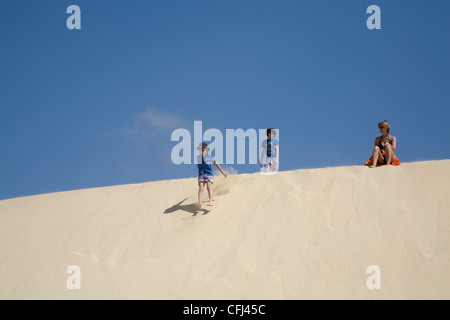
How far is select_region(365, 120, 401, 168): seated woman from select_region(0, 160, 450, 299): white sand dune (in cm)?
31

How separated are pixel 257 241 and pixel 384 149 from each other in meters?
3.26

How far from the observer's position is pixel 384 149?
24.6 ft

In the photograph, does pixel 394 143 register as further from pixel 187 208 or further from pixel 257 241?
pixel 187 208

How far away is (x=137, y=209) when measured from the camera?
822 cm

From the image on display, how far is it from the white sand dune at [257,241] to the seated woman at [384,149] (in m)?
0.31

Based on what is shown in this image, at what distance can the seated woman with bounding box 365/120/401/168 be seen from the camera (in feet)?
24.2

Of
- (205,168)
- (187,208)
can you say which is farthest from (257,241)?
(187,208)

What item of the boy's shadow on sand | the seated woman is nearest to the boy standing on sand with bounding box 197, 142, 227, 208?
the boy's shadow on sand

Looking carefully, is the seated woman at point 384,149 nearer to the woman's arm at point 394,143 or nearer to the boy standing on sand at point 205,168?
the woman's arm at point 394,143
